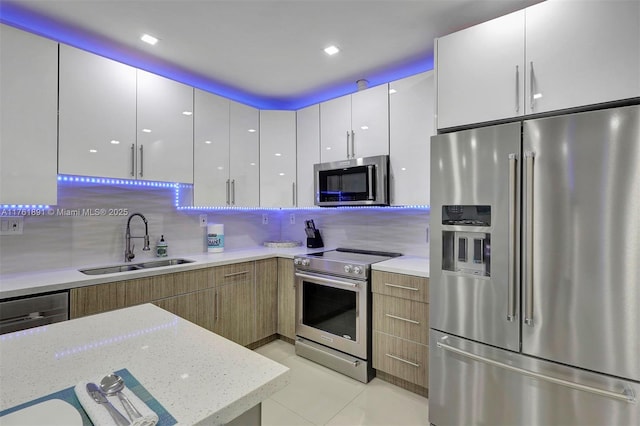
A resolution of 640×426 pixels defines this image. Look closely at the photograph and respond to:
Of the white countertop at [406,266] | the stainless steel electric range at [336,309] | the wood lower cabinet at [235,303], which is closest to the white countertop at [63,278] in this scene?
the wood lower cabinet at [235,303]

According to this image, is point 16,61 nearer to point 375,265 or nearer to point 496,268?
point 375,265

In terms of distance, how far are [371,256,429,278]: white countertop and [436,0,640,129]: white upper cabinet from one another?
0.98 m

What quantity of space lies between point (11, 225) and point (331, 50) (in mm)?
2555

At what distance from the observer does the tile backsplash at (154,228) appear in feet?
7.02

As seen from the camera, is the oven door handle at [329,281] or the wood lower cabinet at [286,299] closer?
the oven door handle at [329,281]

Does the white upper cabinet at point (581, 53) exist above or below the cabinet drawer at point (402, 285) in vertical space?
above

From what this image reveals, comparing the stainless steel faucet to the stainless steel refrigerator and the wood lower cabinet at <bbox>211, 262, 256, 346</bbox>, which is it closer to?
the wood lower cabinet at <bbox>211, 262, 256, 346</bbox>

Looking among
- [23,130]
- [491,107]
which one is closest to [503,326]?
[491,107]

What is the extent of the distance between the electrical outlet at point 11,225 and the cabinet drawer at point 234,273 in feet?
4.37

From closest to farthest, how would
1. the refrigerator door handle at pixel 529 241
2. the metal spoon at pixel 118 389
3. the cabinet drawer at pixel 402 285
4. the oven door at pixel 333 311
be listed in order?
the metal spoon at pixel 118 389 < the refrigerator door handle at pixel 529 241 < the cabinet drawer at pixel 402 285 < the oven door at pixel 333 311

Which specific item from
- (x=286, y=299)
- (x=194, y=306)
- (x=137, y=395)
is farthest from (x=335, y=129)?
(x=137, y=395)

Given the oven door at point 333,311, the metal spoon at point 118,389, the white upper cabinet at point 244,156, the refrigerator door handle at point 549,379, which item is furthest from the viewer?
the white upper cabinet at point 244,156

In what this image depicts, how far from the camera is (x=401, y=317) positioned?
7.16 feet

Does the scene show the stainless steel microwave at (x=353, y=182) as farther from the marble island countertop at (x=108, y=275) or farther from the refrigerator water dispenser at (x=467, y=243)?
the refrigerator water dispenser at (x=467, y=243)
